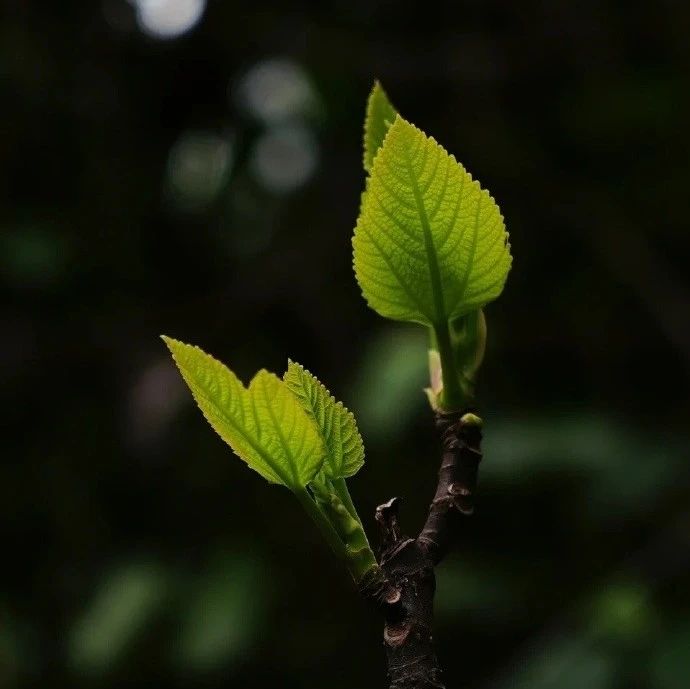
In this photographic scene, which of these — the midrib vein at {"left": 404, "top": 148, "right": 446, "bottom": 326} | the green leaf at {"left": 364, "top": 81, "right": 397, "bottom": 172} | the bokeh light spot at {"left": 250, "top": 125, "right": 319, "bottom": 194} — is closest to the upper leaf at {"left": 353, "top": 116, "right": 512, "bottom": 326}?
the midrib vein at {"left": 404, "top": 148, "right": 446, "bottom": 326}

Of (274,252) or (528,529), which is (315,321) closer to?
(274,252)

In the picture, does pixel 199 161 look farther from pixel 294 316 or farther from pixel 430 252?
pixel 430 252

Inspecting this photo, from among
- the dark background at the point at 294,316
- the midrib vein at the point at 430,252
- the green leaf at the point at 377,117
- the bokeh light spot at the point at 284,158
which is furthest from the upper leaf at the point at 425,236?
the bokeh light spot at the point at 284,158

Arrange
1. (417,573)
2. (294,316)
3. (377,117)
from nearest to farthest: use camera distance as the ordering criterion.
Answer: (417,573)
(377,117)
(294,316)

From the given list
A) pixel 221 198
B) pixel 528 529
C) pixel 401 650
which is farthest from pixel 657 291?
pixel 401 650

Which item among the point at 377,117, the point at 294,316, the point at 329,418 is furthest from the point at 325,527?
the point at 294,316

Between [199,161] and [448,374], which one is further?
[199,161]

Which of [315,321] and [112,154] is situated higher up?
[112,154]
